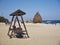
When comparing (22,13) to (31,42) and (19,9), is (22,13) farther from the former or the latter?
(31,42)

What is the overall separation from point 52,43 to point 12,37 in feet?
3.01

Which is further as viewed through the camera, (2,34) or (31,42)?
(2,34)

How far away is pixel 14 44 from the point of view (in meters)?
3.60

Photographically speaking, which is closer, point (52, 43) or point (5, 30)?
point (52, 43)

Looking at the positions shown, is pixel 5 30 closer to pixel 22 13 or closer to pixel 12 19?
pixel 12 19

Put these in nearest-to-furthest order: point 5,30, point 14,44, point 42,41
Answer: point 14,44 < point 42,41 < point 5,30

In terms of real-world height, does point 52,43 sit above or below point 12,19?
below

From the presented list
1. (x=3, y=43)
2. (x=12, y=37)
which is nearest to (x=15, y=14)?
(x=12, y=37)

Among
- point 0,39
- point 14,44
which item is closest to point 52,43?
point 14,44

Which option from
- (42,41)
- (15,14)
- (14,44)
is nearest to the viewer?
(14,44)

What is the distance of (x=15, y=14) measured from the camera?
13.7 feet

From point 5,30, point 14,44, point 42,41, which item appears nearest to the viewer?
point 14,44

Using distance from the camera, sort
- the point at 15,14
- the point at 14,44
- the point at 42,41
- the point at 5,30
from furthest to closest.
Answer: the point at 5,30
the point at 15,14
the point at 42,41
the point at 14,44

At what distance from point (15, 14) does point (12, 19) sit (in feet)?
0.53
